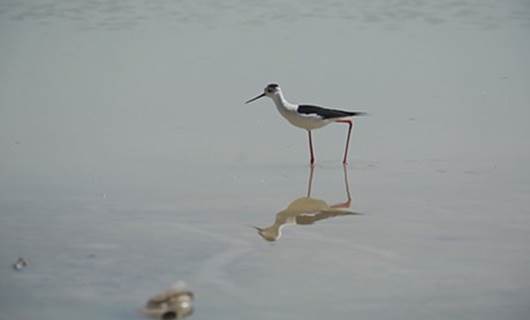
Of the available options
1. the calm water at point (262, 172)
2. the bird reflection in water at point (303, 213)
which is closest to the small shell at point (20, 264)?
the calm water at point (262, 172)

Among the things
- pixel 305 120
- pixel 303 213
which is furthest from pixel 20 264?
pixel 305 120

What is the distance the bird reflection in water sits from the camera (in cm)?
525

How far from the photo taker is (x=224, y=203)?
230 inches

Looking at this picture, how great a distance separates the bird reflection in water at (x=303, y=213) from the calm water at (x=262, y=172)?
2cm

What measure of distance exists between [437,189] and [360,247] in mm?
1365

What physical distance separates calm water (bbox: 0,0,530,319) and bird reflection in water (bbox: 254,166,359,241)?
A: 21 millimetres

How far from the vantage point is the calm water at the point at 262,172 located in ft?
14.3

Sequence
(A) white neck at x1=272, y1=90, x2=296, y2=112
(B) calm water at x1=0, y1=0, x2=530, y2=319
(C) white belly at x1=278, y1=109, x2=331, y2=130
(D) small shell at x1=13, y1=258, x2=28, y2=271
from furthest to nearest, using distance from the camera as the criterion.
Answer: (A) white neck at x1=272, y1=90, x2=296, y2=112 → (C) white belly at x1=278, y1=109, x2=331, y2=130 → (D) small shell at x1=13, y1=258, x2=28, y2=271 → (B) calm water at x1=0, y1=0, x2=530, y2=319

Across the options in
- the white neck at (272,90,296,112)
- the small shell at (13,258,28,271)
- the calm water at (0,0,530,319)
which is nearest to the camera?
the calm water at (0,0,530,319)

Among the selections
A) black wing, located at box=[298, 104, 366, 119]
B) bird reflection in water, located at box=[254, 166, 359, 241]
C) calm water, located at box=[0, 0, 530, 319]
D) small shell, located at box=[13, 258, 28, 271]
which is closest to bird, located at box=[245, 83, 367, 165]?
black wing, located at box=[298, 104, 366, 119]

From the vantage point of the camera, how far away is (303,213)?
5.66 metres

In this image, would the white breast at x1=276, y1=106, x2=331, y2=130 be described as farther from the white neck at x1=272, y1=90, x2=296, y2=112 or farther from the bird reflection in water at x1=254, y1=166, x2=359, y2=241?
the bird reflection in water at x1=254, y1=166, x2=359, y2=241

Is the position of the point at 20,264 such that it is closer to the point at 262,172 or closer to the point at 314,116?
the point at 262,172

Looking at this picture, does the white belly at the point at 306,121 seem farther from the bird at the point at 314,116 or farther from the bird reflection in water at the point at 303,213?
the bird reflection in water at the point at 303,213
